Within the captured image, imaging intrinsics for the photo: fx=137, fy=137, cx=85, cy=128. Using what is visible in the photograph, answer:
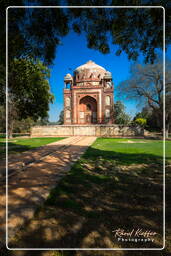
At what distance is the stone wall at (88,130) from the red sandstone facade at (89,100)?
4.58 m

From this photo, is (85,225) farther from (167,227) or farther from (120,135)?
(120,135)

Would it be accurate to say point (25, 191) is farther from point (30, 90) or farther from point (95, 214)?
point (30, 90)

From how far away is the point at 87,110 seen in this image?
104 feet

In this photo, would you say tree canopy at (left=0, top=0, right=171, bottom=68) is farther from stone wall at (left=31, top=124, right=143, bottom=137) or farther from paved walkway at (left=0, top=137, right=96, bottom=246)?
stone wall at (left=31, top=124, right=143, bottom=137)

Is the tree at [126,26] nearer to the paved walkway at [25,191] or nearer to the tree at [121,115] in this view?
the paved walkway at [25,191]

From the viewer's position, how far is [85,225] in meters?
1.75

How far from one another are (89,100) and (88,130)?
31.2 ft

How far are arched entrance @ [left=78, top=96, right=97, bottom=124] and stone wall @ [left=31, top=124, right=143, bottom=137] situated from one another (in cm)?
552

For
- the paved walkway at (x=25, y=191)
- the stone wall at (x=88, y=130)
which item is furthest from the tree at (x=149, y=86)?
the paved walkway at (x=25, y=191)

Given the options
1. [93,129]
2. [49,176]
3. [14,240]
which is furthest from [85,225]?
[93,129]

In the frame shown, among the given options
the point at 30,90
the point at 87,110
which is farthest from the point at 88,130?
the point at 30,90

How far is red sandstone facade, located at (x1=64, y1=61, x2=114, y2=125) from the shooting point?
97.7 ft

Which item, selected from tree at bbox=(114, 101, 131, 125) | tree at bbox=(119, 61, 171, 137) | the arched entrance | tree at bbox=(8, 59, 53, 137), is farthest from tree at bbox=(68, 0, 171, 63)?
tree at bbox=(114, 101, 131, 125)

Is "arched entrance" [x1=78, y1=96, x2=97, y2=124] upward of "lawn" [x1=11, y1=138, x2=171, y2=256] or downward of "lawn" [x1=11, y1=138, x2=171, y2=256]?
upward
